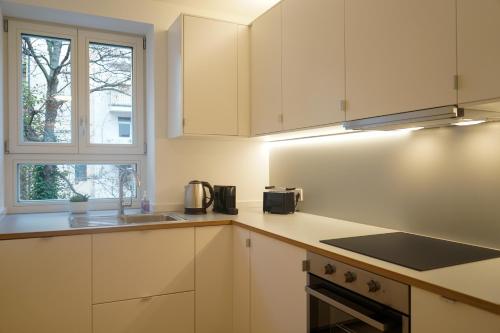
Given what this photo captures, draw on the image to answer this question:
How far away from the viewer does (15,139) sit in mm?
2715

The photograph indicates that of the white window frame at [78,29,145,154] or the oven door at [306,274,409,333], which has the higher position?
the white window frame at [78,29,145,154]

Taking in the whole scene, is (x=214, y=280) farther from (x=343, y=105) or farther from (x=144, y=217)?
Result: (x=343, y=105)

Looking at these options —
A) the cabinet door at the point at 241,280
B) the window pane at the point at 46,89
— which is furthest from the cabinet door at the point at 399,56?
the window pane at the point at 46,89

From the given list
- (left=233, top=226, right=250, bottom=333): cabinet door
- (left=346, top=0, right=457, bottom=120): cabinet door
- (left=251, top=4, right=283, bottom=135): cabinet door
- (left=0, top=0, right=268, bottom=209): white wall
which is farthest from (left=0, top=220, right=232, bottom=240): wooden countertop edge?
(left=346, top=0, right=457, bottom=120): cabinet door

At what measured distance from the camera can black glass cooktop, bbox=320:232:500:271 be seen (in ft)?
4.43

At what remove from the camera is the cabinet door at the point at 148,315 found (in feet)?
7.11

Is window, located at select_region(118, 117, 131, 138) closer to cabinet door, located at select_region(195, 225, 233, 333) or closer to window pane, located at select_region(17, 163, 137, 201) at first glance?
window pane, located at select_region(17, 163, 137, 201)

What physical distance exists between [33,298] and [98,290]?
322 mm

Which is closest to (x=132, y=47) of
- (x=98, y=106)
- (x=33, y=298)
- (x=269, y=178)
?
(x=98, y=106)

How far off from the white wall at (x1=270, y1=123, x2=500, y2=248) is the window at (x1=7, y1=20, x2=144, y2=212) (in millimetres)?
1498

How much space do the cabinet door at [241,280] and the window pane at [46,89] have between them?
5.07 ft

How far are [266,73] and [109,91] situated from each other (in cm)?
130

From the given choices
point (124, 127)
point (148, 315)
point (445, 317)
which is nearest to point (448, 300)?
point (445, 317)

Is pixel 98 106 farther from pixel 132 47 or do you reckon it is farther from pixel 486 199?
pixel 486 199
